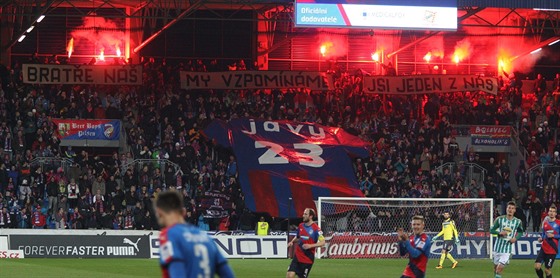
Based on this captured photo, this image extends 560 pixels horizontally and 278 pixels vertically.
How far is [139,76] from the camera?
43.6 metres

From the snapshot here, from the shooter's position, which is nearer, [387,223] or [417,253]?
[417,253]

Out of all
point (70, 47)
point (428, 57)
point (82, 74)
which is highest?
point (70, 47)

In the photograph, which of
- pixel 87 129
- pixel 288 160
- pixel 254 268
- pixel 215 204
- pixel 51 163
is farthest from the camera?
pixel 288 160

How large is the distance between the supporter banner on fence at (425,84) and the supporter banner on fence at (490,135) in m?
1.80

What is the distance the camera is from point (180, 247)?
8.11 metres

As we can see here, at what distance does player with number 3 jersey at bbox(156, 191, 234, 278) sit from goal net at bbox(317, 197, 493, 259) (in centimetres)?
2666

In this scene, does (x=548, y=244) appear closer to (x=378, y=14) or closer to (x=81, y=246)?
(x=378, y=14)

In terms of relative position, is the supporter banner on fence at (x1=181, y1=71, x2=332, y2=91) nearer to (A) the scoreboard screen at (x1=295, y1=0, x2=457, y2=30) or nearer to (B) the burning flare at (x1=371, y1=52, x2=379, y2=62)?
(B) the burning flare at (x1=371, y1=52, x2=379, y2=62)

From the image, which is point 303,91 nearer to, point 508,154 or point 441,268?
point 508,154

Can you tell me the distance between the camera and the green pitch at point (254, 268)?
84.6 feet

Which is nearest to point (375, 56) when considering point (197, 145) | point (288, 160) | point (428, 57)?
Result: point (428, 57)

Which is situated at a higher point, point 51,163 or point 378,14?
point 378,14

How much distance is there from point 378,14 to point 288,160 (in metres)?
9.81

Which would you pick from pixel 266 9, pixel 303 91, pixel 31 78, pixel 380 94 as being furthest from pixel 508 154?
pixel 31 78
